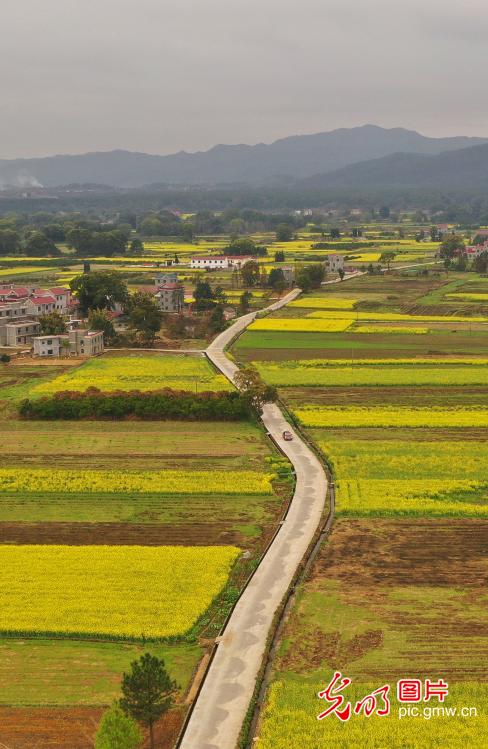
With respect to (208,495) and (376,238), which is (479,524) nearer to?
(208,495)

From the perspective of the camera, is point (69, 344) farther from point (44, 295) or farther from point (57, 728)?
point (57, 728)

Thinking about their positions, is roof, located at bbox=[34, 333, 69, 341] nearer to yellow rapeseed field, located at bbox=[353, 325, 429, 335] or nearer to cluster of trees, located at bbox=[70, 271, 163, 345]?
cluster of trees, located at bbox=[70, 271, 163, 345]

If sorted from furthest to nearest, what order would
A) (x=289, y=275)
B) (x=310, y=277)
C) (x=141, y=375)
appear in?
(x=289, y=275) → (x=310, y=277) → (x=141, y=375)

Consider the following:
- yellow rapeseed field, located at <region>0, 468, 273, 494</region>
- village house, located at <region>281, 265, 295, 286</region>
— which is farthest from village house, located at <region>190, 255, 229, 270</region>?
yellow rapeseed field, located at <region>0, 468, 273, 494</region>

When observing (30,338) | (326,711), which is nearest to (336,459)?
(326,711)

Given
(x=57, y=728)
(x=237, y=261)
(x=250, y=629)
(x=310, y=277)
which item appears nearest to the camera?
(x=57, y=728)

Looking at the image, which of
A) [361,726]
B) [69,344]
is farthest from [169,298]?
[361,726]

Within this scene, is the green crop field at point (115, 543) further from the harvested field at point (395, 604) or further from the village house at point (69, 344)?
the village house at point (69, 344)
